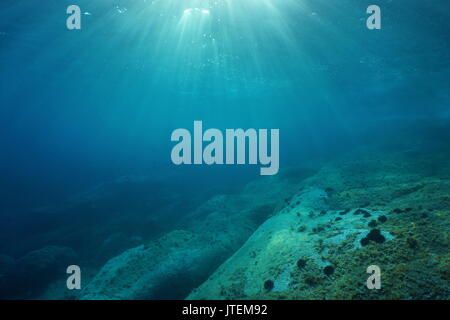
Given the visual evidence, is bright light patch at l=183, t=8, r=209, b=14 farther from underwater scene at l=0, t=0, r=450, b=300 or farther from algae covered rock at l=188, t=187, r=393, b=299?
algae covered rock at l=188, t=187, r=393, b=299

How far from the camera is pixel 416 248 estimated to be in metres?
7.49

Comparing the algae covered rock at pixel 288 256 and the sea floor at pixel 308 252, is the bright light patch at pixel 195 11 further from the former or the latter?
the algae covered rock at pixel 288 256

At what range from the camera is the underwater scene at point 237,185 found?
8562 mm

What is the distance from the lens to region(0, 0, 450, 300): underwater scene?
8562 millimetres

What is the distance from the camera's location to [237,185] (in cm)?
3278

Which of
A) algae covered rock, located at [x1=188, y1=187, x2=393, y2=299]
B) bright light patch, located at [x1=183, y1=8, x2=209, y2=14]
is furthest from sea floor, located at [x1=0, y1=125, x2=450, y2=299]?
bright light patch, located at [x1=183, y1=8, x2=209, y2=14]

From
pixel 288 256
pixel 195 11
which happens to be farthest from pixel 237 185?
pixel 288 256

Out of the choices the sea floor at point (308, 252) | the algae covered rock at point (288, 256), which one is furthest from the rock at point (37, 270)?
the algae covered rock at point (288, 256)

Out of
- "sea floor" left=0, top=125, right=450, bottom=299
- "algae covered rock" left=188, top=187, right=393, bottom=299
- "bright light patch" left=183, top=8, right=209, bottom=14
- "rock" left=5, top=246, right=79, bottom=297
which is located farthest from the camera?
"bright light patch" left=183, top=8, right=209, bottom=14

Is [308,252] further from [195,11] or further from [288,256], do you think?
[195,11]

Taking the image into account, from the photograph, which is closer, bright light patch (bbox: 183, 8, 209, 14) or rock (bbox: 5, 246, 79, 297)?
rock (bbox: 5, 246, 79, 297)

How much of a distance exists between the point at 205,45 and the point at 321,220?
2284 cm

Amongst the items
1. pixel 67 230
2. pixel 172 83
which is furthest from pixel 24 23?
pixel 172 83

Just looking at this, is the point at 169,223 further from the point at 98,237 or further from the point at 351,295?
the point at 351,295
